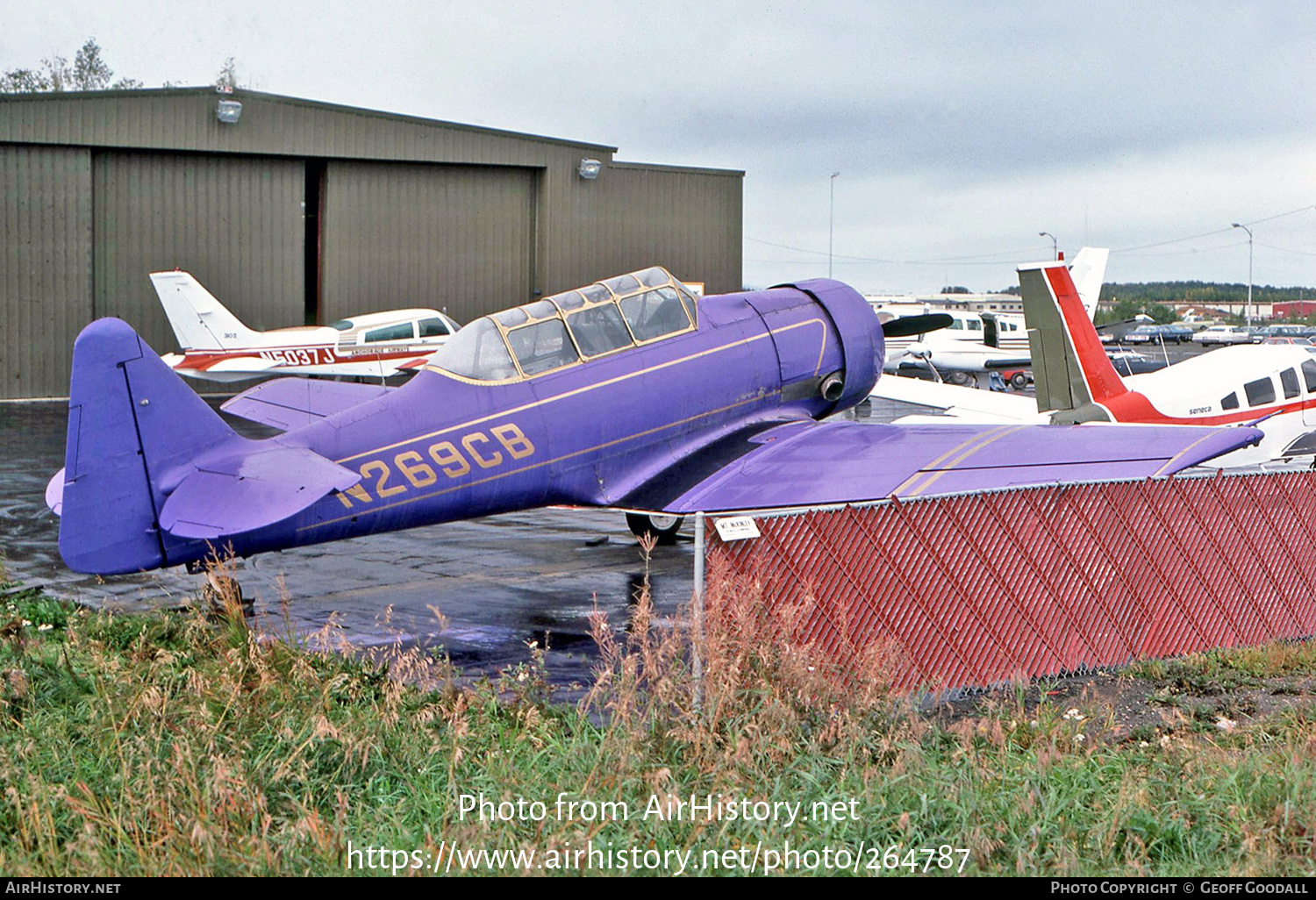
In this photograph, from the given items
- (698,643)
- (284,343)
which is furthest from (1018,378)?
(698,643)

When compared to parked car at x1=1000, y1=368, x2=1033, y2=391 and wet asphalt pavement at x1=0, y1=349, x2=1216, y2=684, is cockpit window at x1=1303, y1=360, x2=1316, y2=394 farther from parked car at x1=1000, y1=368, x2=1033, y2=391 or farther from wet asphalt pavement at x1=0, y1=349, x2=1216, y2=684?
parked car at x1=1000, y1=368, x2=1033, y2=391

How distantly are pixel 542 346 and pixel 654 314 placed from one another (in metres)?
1.19

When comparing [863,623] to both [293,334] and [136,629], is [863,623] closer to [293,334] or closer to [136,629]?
[136,629]

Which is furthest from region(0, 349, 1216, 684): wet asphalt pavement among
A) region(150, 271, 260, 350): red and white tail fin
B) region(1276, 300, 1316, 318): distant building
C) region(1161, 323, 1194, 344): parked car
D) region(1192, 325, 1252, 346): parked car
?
region(1276, 300, 1316, 318): distant building

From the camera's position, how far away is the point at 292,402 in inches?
444

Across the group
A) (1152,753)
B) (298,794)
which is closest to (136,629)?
(298,794)

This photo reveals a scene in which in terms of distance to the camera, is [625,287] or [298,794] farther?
[625,287]

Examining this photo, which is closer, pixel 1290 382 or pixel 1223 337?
pixel 1290 382

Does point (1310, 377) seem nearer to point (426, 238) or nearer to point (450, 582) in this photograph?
point (450, 582)

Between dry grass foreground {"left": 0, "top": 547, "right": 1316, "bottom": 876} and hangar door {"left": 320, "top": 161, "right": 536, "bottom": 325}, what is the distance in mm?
22398

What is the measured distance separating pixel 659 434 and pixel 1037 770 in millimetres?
5416

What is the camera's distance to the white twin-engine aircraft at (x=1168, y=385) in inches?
515

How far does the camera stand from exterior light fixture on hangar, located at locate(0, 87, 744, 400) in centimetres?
2481
